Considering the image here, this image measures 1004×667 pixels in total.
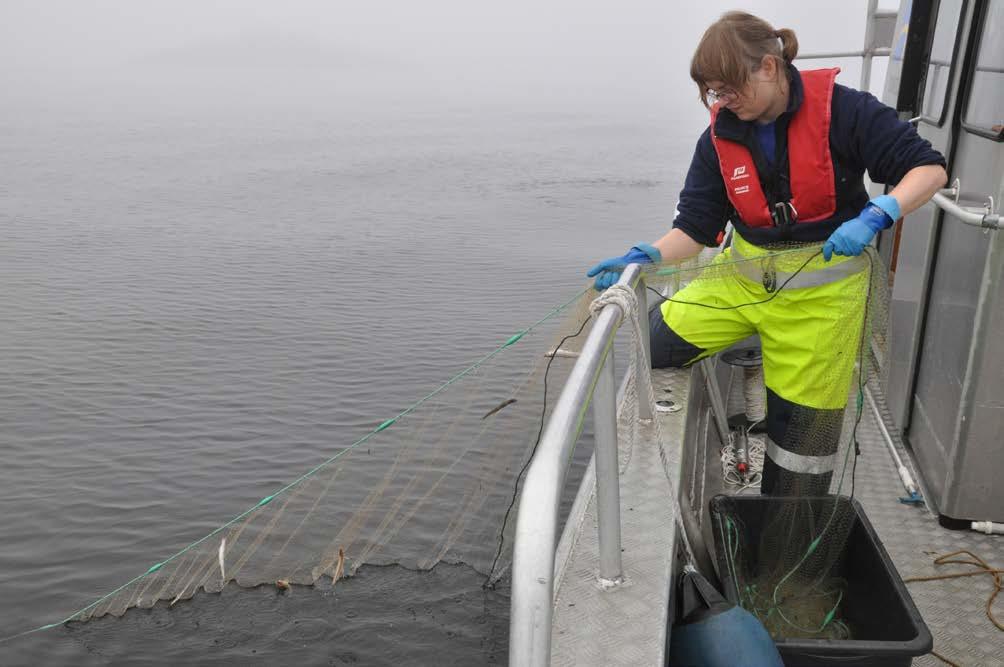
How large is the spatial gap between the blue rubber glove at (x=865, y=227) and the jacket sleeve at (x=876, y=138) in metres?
0.11

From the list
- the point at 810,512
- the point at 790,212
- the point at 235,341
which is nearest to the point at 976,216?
the point at 790,212

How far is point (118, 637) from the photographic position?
586 centimetres

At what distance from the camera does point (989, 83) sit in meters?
3.35

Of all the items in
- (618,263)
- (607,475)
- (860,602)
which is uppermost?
(618,263)

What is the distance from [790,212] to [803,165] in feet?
0.58

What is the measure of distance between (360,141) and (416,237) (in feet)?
70.8

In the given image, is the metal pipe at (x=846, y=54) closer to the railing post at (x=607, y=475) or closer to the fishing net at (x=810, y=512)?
the fishing net at (x=810, y=512)

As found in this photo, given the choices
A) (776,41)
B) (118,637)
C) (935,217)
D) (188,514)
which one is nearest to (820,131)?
(776,41)

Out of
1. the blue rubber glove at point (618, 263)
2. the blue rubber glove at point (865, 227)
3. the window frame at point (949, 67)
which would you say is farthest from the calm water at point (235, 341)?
the window frame at point (949, 67)

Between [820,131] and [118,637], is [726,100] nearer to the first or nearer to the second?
[820,131]

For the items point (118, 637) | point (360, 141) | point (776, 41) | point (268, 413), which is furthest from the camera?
point (360, 141)

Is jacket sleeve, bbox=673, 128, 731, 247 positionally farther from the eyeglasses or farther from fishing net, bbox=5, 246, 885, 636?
the eyeglasses

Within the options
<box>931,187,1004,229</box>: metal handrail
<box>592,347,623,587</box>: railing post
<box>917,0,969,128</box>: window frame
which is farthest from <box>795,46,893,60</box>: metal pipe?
<box>592,347,623,587</box>: railing post

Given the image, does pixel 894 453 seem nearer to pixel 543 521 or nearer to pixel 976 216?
pixel 976 216
